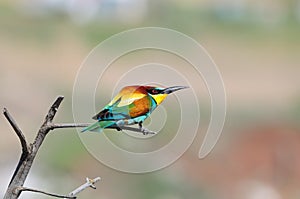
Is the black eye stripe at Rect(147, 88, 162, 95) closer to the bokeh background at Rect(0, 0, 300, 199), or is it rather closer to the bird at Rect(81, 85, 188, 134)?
the bird at Rect(81, 85, 188, 134)

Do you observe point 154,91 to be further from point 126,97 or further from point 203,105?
point 203,105

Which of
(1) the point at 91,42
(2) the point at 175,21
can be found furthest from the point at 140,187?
(2) the point at 175,21

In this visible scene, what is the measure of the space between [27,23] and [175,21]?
91 cm

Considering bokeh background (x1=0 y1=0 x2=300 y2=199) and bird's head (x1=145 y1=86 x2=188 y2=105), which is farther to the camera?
bokeh background (x1=0 y1=0 x2=300 y2=199)

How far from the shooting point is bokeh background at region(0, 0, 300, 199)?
98.2 inches

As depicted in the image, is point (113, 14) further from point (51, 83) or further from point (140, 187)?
point (140, 187)

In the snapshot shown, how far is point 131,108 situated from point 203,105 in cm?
115

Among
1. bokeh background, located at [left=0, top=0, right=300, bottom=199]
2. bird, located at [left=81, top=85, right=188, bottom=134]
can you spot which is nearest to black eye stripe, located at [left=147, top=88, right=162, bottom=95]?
bird, located at [left=81, top=85, right=188, bottom=134]

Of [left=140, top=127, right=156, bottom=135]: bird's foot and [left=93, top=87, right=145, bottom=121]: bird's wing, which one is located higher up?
[left=93, top=87, right=145, bottom=121]: bird's wing

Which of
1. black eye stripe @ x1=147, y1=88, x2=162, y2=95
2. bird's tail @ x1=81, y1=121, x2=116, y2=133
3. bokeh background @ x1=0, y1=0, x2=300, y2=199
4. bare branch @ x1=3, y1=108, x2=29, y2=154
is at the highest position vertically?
bokeh background @ x1=0, y1=0, x2=300, y2=199

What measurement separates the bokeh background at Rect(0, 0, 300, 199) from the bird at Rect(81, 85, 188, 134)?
733 millimetres

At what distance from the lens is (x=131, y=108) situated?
331mm

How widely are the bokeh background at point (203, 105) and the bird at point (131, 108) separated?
733 mm

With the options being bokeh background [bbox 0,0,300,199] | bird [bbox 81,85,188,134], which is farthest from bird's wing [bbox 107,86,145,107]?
bokeh background [bbox 0,0,300,199]
